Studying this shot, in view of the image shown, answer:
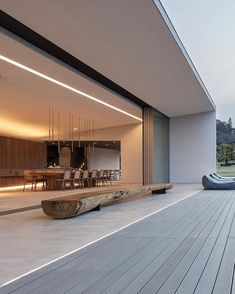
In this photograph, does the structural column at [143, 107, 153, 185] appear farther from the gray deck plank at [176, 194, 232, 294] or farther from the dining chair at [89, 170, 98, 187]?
the gray deck plank at [176, 194, 232, 294]

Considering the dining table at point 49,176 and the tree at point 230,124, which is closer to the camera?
the dining table at point 49,176

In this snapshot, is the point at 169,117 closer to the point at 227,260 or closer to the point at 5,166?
the point at 5,166

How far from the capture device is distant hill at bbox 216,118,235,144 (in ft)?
68.5

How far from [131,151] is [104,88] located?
28.0 ft

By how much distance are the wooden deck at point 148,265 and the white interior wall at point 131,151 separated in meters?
14.4

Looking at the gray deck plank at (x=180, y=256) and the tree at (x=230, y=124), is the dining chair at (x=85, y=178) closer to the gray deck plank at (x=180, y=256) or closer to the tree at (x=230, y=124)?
the tree at (x=230, y=124)

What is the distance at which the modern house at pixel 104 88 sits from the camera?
714 centimetres

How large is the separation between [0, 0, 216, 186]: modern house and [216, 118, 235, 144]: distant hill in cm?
127

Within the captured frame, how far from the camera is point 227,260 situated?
3.71 meters

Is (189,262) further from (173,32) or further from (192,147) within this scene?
(192,147)

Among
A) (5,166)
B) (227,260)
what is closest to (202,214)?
(227,260)

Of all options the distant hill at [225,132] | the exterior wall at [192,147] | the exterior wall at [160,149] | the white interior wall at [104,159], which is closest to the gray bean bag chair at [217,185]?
the exterior wall at [160,149]

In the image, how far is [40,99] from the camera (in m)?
12.9

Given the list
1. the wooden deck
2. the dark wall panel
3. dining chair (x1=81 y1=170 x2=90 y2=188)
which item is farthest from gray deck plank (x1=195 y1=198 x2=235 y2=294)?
the dark wall panel
